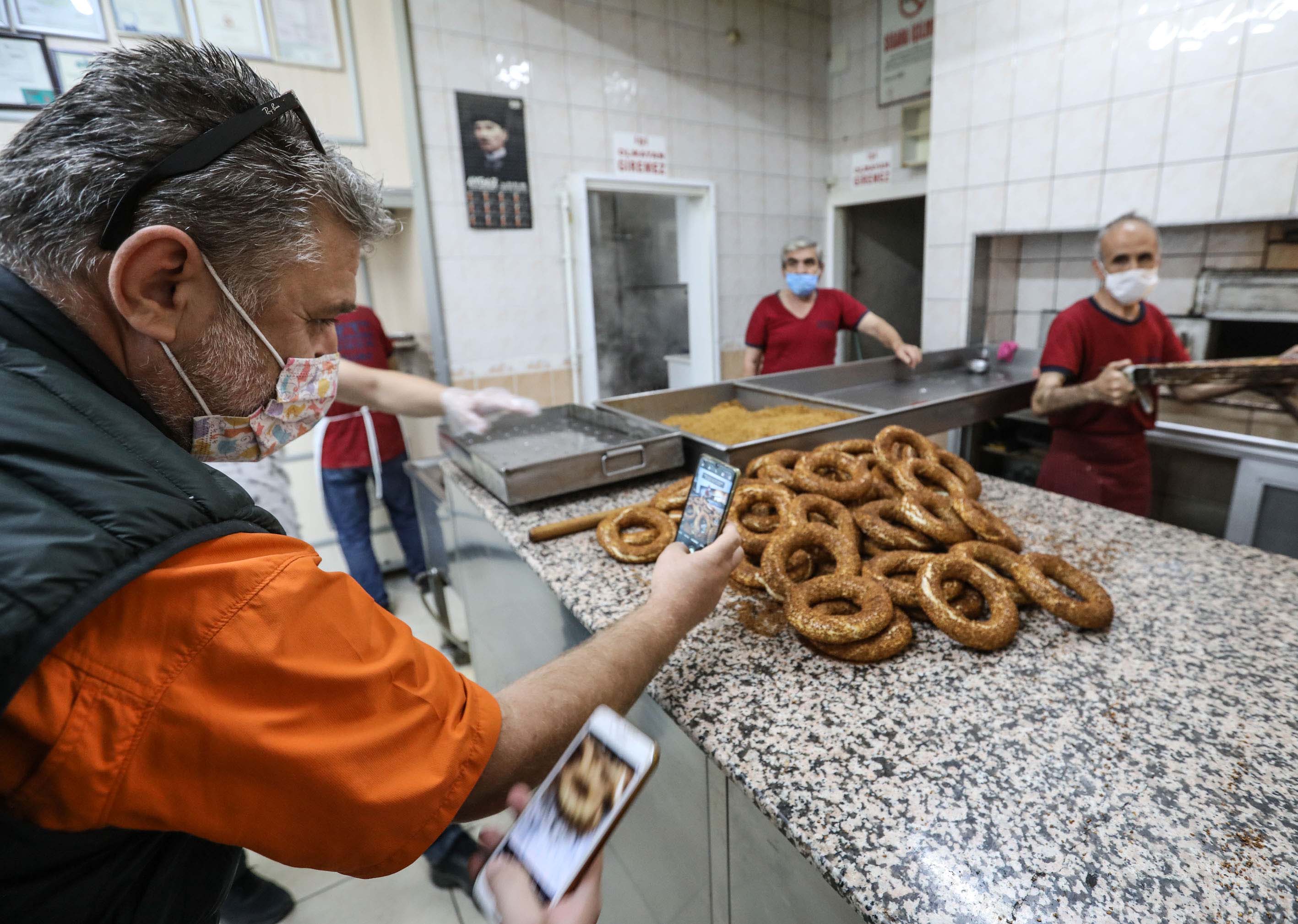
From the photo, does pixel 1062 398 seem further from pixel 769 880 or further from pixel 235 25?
pixel 235 25

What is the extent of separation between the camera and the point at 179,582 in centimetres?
54

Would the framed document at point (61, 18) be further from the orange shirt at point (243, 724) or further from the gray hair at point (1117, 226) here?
the gray hair at point (1117, 226)

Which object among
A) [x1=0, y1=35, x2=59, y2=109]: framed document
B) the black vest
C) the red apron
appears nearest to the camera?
the black vest

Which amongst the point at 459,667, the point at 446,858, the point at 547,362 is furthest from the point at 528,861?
the point at 547,362

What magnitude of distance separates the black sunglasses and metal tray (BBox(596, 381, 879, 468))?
1.28m

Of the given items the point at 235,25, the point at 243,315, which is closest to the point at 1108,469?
the point at 243,315

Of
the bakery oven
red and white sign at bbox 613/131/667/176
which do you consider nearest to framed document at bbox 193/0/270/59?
red and white sign at bbox 613/131/667/176

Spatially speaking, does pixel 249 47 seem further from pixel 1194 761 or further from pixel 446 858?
pixel 1194 761

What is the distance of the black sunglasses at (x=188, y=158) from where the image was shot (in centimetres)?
64

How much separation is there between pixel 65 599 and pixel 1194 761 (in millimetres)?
1227

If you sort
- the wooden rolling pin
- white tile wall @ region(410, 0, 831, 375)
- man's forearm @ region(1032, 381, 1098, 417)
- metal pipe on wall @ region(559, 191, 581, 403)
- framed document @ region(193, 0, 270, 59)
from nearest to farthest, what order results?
1. the wooden rolling pin
2. man's forearm @ region(1032, 381, 1098, 417)
3. framed document @ region(193, 0, 270, 59)
4. white tile wall @ region(410, 0, 831, 375)
5. metal pipe on wall @ region(559, 191, 581, 403)

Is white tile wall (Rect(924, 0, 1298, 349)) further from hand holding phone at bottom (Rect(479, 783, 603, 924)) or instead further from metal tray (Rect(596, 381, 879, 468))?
hand holding phone at bottom (Rect(479, 783, 603, 924))

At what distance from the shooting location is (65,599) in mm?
474

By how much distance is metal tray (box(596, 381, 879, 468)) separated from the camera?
1829 millimetres
